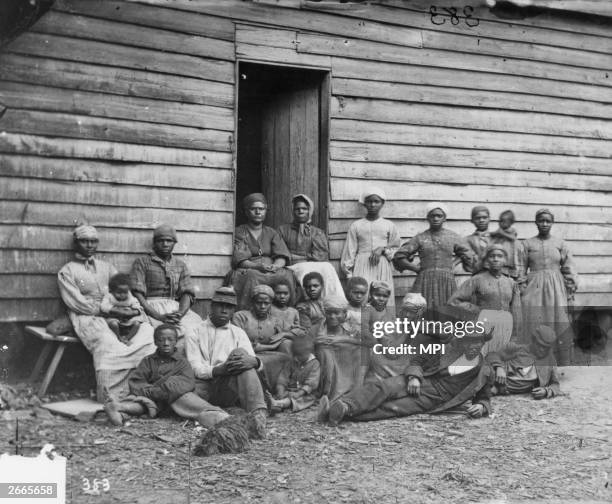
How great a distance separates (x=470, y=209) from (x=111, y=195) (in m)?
3.60

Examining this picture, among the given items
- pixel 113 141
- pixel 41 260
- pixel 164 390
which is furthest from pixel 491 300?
pixel 41 260

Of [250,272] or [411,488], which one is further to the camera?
[250,272]

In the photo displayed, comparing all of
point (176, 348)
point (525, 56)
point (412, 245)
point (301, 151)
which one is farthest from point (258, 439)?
point (525, 56)

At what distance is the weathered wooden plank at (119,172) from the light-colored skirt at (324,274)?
37.5 inches

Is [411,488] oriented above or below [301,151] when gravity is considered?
below

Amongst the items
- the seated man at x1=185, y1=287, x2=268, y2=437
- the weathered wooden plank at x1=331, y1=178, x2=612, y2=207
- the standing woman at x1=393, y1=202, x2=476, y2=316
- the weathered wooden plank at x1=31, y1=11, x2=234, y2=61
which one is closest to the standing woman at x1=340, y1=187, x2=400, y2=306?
the standing woman at x1=393, y1=202, x2=476, y2=316

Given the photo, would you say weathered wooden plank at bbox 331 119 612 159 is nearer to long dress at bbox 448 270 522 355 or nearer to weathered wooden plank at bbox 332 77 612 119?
weathered wooden plank at bbox 332 77 612 119

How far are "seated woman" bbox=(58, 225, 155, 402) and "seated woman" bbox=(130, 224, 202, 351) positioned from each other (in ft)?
0.73

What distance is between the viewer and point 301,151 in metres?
7.41

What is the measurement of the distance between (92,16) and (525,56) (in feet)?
14.3

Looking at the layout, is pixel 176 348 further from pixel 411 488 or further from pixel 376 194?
pixel 376 194

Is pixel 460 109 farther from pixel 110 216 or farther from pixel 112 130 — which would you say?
pixel 110 216

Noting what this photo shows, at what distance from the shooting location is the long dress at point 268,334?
5891 mm

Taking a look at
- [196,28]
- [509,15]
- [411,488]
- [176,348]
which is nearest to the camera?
[411,488]
